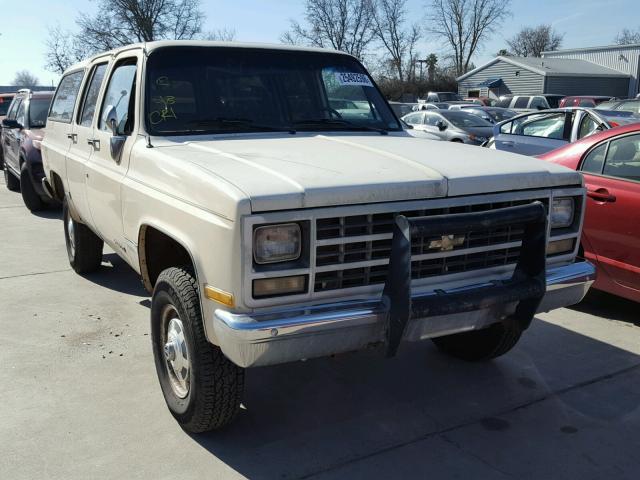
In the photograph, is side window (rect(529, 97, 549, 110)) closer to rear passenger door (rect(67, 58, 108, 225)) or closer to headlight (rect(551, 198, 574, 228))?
rear passenger door (rect(67, 58, 108, 225))

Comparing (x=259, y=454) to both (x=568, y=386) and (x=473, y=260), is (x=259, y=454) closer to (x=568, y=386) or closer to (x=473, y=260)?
(x=473, y=260)

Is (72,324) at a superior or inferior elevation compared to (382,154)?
inferior

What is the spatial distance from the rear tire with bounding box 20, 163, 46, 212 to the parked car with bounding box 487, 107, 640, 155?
285 inches

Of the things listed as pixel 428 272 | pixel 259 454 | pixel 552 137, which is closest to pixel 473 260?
pixel 428 272

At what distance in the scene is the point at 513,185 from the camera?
3.21 meters

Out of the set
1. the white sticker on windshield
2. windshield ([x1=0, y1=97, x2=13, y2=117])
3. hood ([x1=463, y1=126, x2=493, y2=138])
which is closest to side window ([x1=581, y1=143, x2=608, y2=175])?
the white sticker on windshield

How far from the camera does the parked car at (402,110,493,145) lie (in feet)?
54.3

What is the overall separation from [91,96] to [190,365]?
9.75 ft

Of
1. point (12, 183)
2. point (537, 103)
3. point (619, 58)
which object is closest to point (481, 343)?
point (12, 183)

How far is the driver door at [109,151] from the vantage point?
402 centimetres

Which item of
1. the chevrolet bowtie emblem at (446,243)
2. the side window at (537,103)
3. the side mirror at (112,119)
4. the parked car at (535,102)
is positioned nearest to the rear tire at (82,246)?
the side mirror at (112,119)

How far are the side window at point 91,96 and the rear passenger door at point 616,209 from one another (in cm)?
394

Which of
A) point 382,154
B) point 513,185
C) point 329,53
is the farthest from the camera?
point 329,53

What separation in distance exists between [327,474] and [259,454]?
0.39 m
